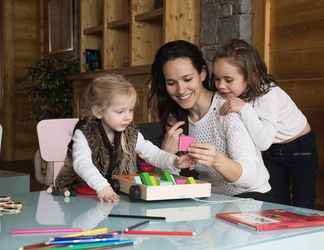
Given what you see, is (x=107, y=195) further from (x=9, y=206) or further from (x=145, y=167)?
(x=145, y=167)

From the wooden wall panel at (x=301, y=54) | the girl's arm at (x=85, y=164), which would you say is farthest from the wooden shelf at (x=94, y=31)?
the girl's arm at (x=85, y=164)

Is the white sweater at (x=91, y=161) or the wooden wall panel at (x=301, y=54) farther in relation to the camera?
the wooden wall panel at (x=301, y=54)

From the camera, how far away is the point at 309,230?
3.17 ft

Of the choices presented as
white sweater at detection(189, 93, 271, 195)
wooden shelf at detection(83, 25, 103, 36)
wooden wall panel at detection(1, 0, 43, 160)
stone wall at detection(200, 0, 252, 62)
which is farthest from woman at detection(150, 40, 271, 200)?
wooden wall panel at detection(1, 0, 43, 160)

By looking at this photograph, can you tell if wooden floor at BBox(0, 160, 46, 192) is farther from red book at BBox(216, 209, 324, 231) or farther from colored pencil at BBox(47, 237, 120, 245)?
colored pencil at BBox(47, 237, 120, 245)

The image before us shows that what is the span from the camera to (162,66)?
1.94 metres

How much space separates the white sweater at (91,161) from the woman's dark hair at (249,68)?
52 centimetres

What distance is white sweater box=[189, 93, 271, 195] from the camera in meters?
1.54

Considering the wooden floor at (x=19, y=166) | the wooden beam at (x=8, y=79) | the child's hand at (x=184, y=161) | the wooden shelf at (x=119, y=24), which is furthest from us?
the wooden beam at (x=8, y=79)

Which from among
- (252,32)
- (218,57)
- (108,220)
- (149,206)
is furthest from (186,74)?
(252,32)

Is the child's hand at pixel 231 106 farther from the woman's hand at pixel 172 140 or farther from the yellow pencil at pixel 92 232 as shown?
the yellow pencil at pixel 92 232

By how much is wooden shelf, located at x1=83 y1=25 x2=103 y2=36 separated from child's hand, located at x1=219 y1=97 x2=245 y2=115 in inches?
113

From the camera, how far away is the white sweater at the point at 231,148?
154 cm

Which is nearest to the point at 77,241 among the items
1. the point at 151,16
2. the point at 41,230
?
the point at 41,230
